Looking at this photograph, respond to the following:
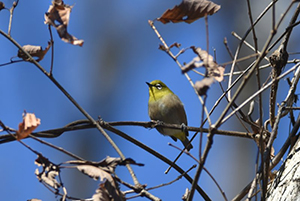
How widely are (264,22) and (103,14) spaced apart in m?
3.39

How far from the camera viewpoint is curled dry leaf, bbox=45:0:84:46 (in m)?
1.35

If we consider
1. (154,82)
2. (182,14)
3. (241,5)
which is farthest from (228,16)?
(182,14)

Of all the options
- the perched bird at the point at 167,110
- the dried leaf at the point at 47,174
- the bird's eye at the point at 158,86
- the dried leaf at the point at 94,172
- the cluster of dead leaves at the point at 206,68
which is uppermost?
the bird's eye at the point at 158,86

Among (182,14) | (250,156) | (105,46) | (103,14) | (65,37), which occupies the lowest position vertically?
(65,37)

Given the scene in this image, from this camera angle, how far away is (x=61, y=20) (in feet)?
4.47

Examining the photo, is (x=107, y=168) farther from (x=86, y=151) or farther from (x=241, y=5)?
(x=241, y=5)

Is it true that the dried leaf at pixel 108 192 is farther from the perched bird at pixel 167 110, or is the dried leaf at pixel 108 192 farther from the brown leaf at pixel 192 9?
the perched bird at pixel 167 110

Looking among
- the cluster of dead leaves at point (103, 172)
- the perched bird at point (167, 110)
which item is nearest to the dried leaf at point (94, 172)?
the cluster of dead leaves at point (103, 172)

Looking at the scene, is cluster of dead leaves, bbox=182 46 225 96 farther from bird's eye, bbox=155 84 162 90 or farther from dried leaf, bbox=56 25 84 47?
bird's eye, bbox=155 84 162 90

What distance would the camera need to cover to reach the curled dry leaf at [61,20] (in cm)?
135

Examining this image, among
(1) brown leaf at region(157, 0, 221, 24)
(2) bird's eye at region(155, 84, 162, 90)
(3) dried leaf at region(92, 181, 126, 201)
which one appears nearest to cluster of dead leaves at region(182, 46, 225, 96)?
(1) brown leaf at region(157, 0, 221, 24)

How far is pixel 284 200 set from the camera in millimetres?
1539

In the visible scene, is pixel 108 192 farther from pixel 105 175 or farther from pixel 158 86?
pixel 158 86

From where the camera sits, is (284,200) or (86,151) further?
(86,151)
